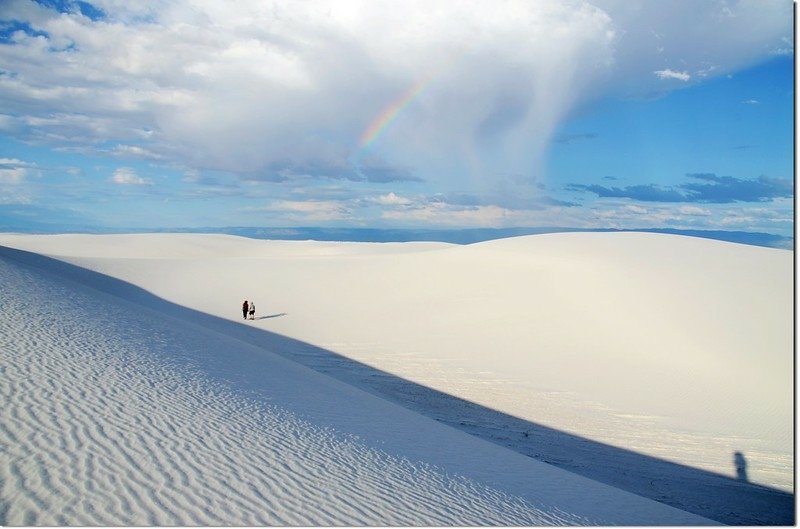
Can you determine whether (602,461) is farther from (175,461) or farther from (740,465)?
(175,461)

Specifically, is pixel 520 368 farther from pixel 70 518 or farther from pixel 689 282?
pixel 70 518

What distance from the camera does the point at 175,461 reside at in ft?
20.0

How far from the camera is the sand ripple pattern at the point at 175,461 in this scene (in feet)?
17.1

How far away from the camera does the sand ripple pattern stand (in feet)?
17.1

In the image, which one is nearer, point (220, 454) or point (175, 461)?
point (175, 461)

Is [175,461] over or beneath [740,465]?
over

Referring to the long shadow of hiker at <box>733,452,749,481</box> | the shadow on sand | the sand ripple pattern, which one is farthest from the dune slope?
the long shadow of hiker at <box>733,452,749,481</box>

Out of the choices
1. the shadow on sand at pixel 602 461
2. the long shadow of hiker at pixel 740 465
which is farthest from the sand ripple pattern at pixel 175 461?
the long shadow of hiker at pixel 740 465

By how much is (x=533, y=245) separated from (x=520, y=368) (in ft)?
65.2

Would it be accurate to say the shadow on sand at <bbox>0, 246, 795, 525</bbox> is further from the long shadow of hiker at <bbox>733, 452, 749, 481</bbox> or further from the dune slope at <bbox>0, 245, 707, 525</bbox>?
the dune slope at <bbox>0, 245, 707, 525</bbox>

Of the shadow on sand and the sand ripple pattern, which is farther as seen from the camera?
the shadow on sand

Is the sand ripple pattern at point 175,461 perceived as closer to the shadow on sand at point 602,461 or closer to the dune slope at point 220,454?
the dune slope at point 220,454

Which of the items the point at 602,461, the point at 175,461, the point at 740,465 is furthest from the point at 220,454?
the point at 740,465

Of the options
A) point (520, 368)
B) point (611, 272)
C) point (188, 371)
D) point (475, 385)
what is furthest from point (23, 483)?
point (611, 272)
